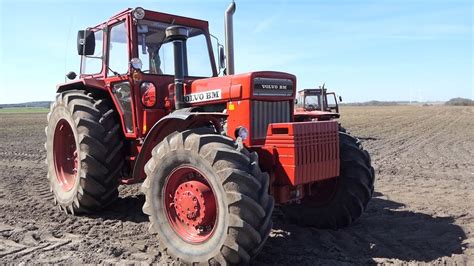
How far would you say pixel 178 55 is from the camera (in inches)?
201

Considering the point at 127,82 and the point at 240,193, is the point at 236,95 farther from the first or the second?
the point at 127,82

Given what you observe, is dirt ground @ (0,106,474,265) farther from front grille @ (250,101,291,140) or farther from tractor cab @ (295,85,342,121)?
tractor cab @ (295,85,342,121)

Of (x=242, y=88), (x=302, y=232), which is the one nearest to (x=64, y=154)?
(x=242, y=88)

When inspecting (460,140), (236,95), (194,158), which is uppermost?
(236,95)

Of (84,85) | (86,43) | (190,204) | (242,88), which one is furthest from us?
(84,85)

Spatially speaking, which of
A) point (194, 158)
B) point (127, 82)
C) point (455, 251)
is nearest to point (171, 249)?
point (194, 158)

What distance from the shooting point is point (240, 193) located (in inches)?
147

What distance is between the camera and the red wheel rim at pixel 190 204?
164 inches

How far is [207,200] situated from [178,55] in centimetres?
181

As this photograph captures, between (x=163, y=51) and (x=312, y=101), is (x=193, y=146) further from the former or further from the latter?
(x=312, y=101)

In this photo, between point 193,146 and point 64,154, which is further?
point 64,154

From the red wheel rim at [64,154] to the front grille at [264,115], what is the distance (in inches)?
124

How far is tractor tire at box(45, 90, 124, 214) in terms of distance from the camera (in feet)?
18.5

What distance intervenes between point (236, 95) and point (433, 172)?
6.51 metres
